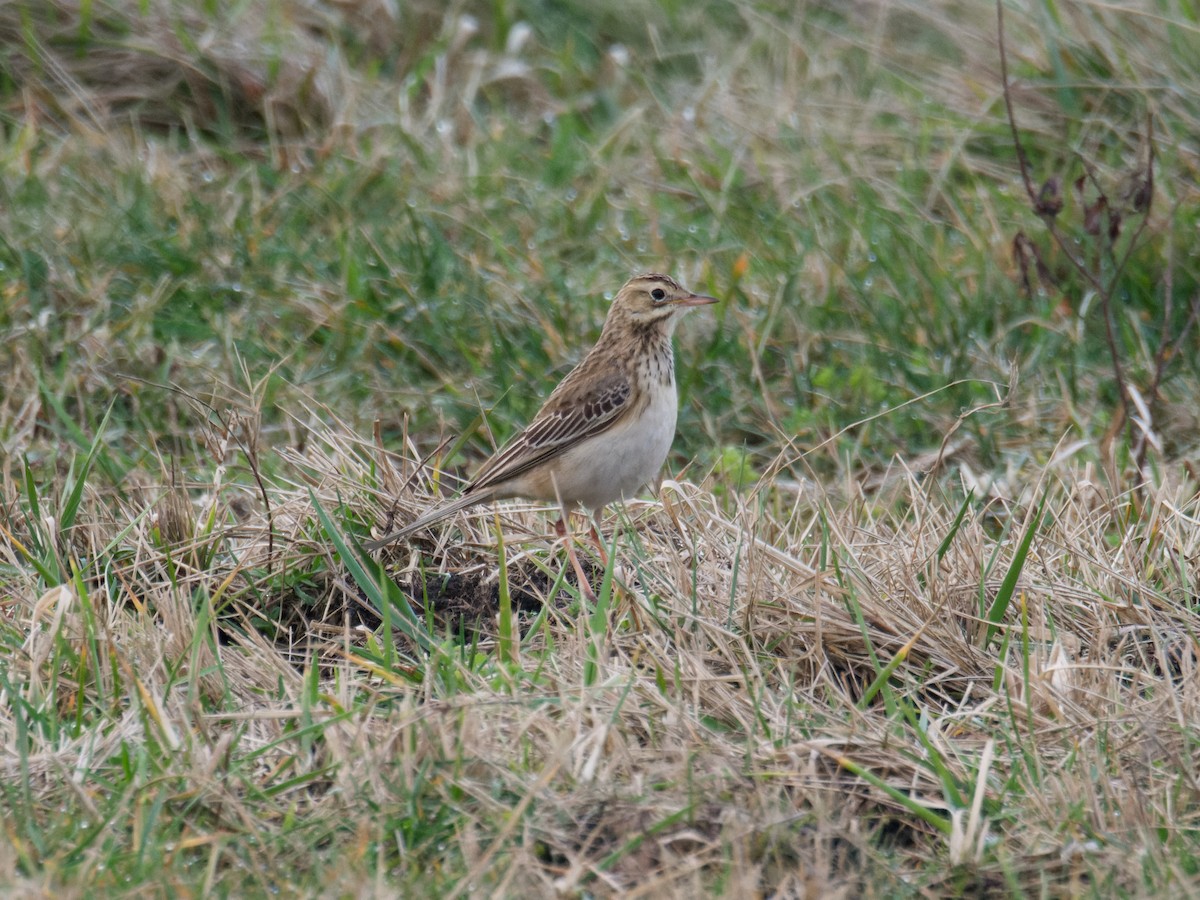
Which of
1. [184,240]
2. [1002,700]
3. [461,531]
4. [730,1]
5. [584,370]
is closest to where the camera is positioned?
[1002,700]

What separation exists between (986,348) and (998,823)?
12.4ft

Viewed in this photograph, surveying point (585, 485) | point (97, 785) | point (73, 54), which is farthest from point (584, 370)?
point (73, 54)

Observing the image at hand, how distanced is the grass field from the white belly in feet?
0.56

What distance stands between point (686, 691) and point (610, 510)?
1.79m

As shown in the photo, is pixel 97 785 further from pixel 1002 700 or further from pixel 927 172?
pixel 927 172

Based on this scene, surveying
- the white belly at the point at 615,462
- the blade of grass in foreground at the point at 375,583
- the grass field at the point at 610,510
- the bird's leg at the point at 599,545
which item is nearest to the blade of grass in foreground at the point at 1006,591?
the grass field at the point at 610,510

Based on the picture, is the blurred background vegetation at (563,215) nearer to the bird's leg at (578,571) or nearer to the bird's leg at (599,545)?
the bird's leg at (599,545)

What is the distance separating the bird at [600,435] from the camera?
555 centimetres

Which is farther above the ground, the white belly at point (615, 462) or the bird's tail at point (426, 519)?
the white belly at point (615, 462)

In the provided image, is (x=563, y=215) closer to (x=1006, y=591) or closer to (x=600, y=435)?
(x=600, y=435)

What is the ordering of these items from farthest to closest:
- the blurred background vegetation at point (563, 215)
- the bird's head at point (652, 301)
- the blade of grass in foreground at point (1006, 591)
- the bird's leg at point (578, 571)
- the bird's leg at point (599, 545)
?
the blurred background vegetation at point (563, 215), the bird's head at point (652, 301), the bird's leg at point (599, 545), the bird's leg at point (578, 571), the blade of grass in foreground at point (1006, 591)

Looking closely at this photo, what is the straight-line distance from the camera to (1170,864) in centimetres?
354

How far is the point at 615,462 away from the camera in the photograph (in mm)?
5539

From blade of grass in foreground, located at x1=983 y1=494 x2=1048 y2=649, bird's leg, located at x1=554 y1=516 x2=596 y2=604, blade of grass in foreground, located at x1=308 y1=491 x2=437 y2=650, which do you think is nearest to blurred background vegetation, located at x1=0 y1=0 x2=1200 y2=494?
blade of grass in foreground, located at x1=308 y1=491 x2=437 y2=650
